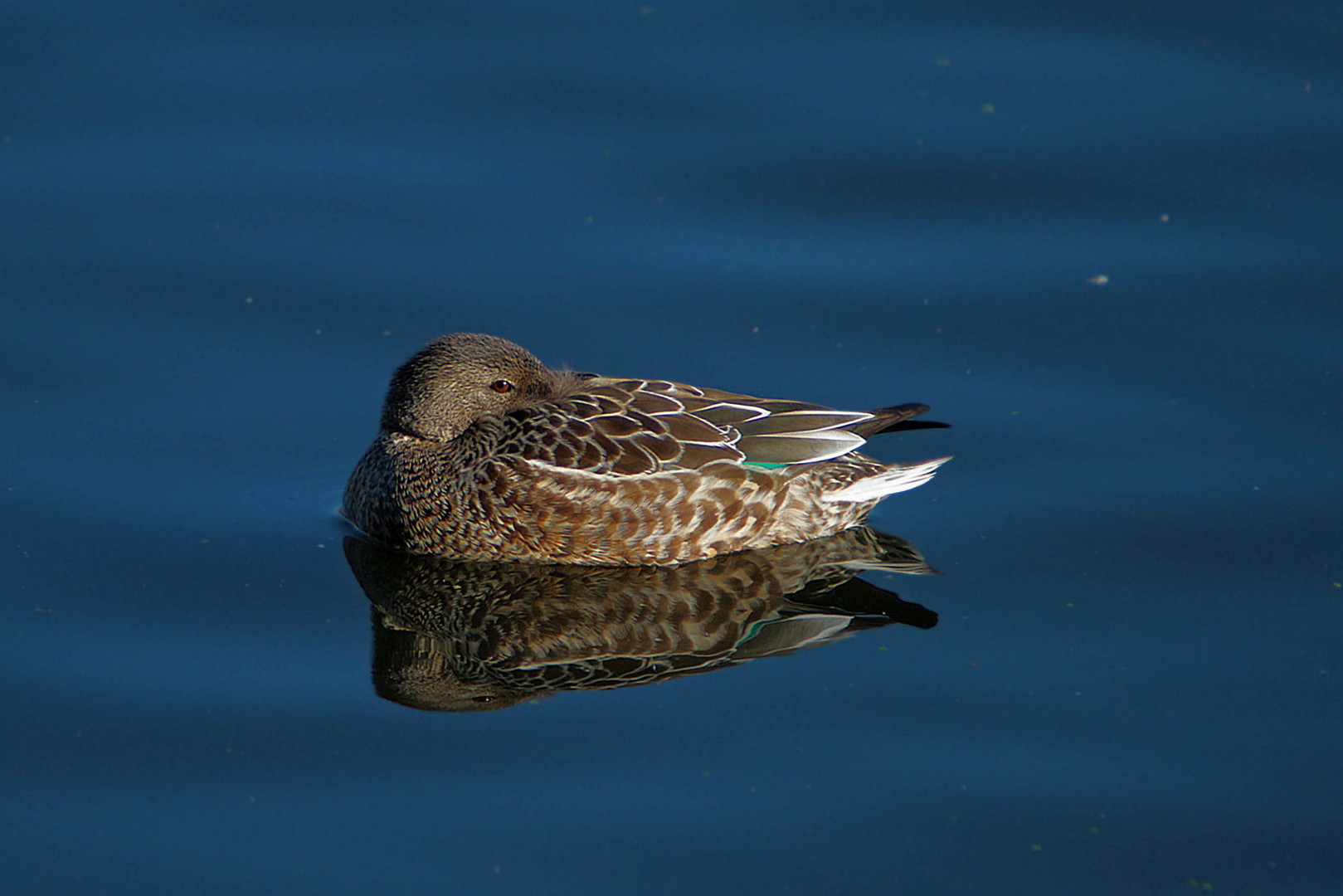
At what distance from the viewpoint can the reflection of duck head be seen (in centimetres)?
705

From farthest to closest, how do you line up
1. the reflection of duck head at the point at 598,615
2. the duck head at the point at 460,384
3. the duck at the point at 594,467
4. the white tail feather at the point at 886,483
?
the white tail feather at the point at 886,483 < the duck head at the point at 460,384 < the duck at the point at 594,467 < the reflection of duck head at the point at 598,615

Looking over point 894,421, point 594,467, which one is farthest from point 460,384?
point 894,421

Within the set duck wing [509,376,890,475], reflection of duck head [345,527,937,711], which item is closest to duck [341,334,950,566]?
duck wing [509,376,890,475]

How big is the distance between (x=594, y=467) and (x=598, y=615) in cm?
76

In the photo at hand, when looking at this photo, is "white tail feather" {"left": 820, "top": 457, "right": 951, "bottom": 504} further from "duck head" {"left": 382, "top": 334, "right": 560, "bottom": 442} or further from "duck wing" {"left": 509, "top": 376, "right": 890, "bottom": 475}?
"duck head" {"left": 382, "top": 334, "right": 560, "bottom": 442}

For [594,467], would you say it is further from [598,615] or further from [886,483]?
[886,483]

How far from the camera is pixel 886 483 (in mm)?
8211

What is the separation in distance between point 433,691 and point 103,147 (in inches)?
197

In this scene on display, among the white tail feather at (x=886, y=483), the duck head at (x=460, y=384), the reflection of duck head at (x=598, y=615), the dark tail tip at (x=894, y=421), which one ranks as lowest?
the reflection of duck head at (x=598, y=615)

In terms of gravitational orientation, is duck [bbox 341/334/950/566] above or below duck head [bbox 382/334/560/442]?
below

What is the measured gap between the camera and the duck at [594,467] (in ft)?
26.1

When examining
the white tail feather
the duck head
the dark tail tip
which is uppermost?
the duck head

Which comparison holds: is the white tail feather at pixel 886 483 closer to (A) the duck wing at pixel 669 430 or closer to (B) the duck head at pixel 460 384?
(A) the duck wing at pixel 669 430

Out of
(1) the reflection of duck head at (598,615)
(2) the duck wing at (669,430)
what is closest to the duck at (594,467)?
(2) the duck wing at (669,430)
